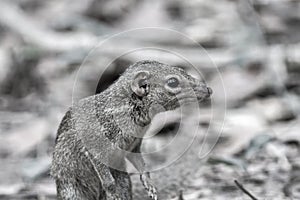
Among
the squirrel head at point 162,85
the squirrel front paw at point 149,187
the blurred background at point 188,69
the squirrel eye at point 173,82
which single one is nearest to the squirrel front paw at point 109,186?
the squirrel front paw at point 149,187

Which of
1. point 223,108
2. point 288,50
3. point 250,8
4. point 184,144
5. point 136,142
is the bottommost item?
point 136,142

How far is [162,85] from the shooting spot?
6.61 m

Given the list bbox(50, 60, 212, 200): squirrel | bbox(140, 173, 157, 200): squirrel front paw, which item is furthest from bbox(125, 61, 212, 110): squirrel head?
bbox(140, 173, 157, 200): squirrel front paw

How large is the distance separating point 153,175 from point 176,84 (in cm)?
172

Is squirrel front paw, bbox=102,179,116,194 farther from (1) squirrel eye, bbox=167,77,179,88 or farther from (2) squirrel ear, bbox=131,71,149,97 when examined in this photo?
(1) squirrel eye, bbox=167,77,179,88

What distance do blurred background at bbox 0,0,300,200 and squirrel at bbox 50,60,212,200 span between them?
1.17m

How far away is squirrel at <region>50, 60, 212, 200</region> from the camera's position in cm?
661

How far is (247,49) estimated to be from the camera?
11703mm

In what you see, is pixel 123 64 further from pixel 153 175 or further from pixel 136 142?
pixel 136 142

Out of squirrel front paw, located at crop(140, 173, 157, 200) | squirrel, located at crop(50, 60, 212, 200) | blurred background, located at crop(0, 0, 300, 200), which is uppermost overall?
blurred background, located at crop(0, 0, 300, 200)

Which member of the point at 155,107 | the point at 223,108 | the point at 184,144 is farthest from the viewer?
the point at 223,108

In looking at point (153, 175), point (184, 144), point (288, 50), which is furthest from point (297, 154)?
point (288, 50)

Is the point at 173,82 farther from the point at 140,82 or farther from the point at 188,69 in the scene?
the point at 188,69

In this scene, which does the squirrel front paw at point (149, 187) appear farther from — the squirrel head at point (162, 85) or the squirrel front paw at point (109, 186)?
the squirrel head at point (162, 85)
